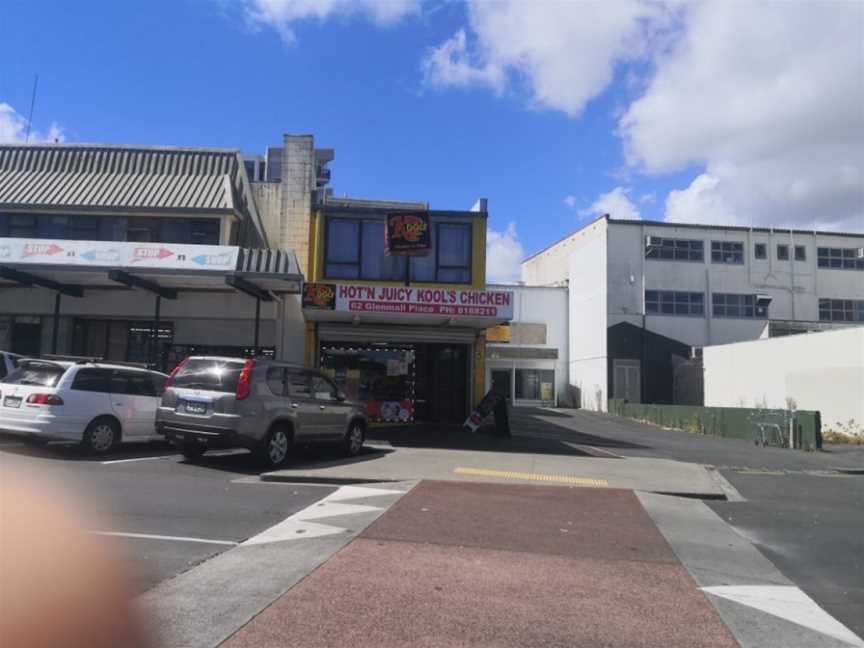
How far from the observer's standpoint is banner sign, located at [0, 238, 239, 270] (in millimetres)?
17359

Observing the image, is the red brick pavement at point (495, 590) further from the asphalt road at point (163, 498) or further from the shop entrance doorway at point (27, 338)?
the shop entrance doorway at point (27, 338)

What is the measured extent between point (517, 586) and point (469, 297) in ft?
40.4

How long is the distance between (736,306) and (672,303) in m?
3.71

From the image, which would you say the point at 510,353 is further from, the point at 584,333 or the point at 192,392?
the point at 192,392

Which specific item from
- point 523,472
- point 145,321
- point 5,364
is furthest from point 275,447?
point 145,321

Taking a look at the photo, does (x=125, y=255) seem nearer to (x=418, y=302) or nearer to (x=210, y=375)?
(x=418, y=302)

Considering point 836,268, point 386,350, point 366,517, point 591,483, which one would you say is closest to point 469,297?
point 386,350

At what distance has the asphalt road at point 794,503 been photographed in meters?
6.50

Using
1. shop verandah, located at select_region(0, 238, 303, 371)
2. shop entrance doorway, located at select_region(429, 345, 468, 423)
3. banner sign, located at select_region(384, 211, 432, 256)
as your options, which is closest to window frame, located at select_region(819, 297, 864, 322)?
shop entrance doorway, located at select_region(429, 345, 468, 423)

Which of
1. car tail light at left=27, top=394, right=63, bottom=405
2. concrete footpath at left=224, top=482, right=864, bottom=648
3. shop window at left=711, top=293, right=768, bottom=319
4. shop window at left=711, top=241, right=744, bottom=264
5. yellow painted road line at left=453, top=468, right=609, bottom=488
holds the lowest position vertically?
concrete footpath at left=224, top=482, right=864, bottom=648

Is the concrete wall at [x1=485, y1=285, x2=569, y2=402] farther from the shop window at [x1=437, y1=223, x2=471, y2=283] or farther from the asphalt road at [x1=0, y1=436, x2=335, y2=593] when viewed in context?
the asphalt road at [x1=0, y1=436, x2=335, y2=593]

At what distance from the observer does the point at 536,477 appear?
39.1 ft

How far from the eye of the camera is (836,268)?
134 feet

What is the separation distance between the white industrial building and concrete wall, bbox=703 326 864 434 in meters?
4.00
